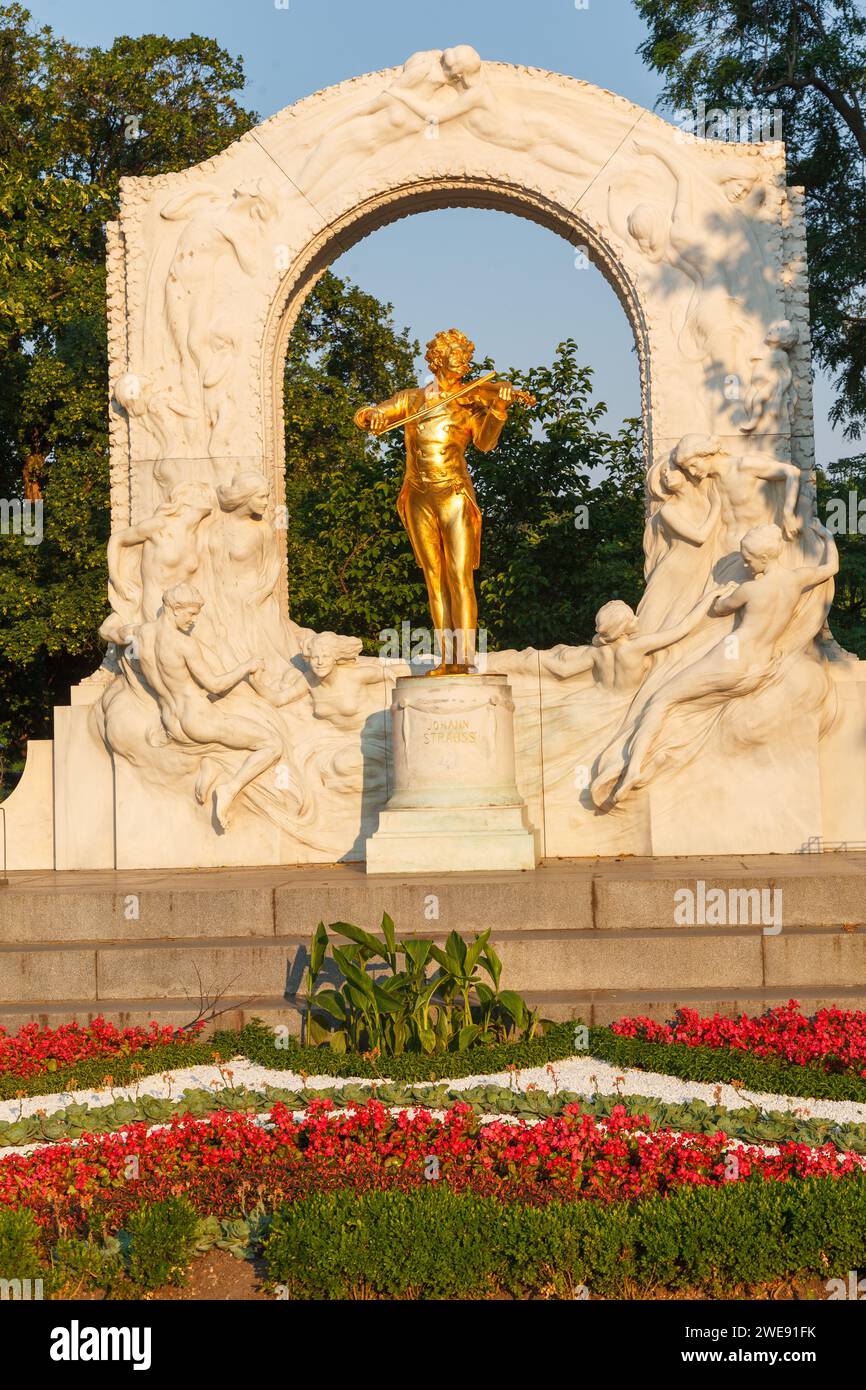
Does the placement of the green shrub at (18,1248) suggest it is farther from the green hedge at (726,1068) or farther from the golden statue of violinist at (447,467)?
the golden statue of violinist at (447,467)

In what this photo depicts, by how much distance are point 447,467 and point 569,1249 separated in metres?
7.43

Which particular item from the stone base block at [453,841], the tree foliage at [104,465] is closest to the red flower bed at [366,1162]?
the stone base block at [453,841]

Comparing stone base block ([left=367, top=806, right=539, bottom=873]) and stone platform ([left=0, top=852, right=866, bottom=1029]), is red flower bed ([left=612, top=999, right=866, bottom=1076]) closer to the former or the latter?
stone platform ([left=0, top=852, right=866, bottom=1029])

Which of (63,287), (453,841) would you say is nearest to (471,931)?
(453,841)

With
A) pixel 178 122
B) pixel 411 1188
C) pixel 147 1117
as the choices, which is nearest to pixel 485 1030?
pixel 147 1117

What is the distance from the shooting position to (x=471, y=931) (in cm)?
848

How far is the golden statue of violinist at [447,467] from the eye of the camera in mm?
10891

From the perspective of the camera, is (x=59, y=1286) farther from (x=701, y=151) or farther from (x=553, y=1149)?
(x=701, y=151)

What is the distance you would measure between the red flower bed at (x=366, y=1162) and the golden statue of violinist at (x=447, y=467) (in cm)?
557

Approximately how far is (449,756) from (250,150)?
548 cm

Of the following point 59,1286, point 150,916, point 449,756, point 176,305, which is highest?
point 176,305

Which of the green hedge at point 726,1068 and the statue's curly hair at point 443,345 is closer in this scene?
the green hedge at point 726,1068

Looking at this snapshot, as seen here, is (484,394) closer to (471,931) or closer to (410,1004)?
(471,931)

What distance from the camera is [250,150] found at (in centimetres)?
1216
